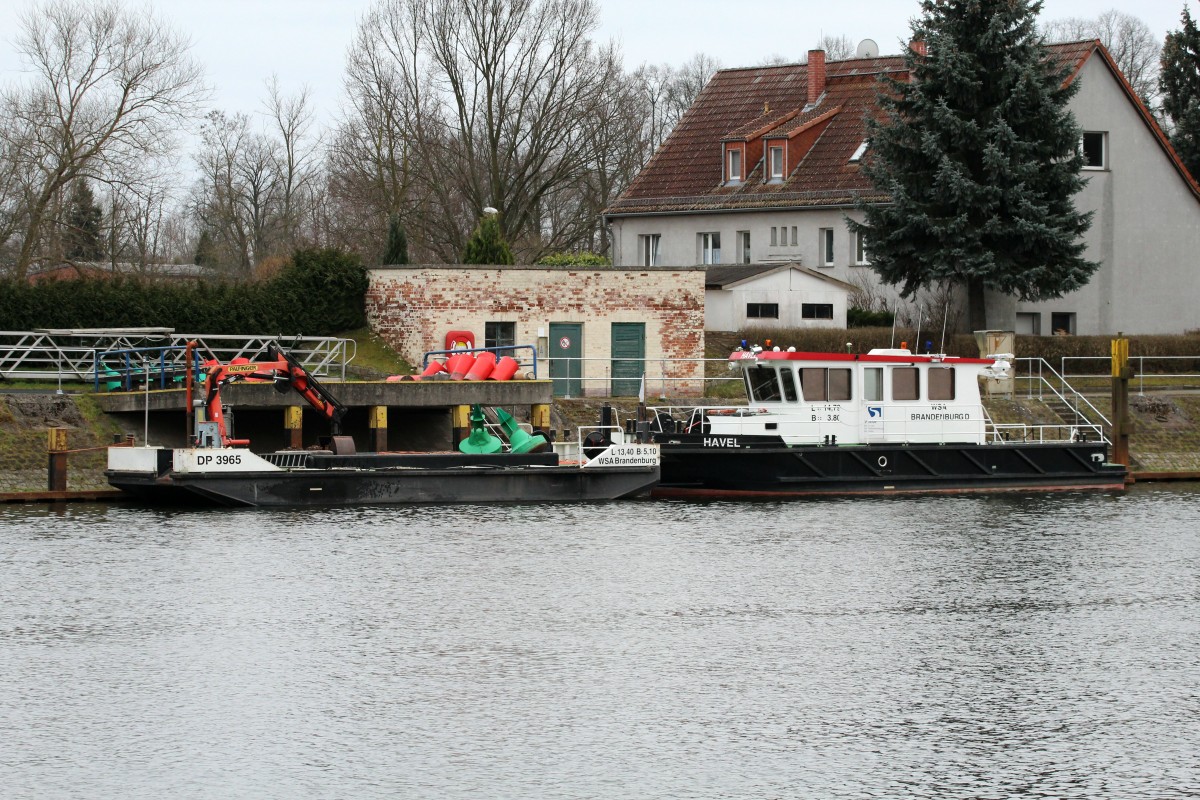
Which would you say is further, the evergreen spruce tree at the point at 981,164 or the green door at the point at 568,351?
the evergreen spruce tree at the point at 981,164

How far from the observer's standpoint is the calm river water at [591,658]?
1385 cm

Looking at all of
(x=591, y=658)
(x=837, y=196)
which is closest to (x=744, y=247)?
(x=837, y=196)

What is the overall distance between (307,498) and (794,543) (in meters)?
8.03

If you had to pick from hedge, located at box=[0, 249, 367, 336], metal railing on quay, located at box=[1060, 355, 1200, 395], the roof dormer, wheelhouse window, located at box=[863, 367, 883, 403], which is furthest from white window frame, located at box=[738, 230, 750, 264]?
wheelhouse window, located at box=[863, 367, 883, 403]

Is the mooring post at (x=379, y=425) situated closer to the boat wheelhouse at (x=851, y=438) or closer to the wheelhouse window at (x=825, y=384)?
the boat wheelhouse at (x=851, y=438)

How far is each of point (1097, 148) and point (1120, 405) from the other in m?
13.8

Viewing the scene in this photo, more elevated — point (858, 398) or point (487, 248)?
point (487, 248)

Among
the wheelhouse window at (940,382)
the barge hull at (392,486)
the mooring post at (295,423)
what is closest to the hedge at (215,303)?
the mooring post at (295,423)

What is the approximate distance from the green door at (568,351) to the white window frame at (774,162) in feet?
38.5

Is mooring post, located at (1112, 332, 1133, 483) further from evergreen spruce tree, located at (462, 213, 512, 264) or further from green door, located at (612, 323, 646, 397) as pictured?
evergreen spruce tree, located at (462, 213, 512, 264)

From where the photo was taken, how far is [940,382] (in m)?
31.4

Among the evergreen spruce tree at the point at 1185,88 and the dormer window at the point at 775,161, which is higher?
the evergreen spruce tree at the point at 1185,88

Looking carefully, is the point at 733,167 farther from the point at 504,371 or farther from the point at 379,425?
the point at 379,425

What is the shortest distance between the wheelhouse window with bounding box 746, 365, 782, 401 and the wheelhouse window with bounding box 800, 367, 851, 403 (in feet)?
1.59
